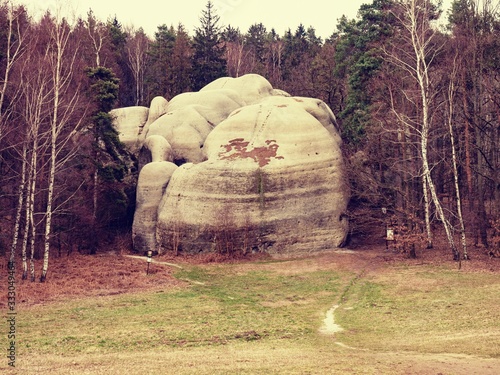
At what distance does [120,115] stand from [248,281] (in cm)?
2853

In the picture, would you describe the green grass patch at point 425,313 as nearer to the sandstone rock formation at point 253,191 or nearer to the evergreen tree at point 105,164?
the sandstone rock formation at point 253,191

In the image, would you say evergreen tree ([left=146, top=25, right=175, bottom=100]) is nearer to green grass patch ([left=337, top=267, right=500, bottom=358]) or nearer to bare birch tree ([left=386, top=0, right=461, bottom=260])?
bare birch tree ([left=386, top=0, right=461, bottom=260])

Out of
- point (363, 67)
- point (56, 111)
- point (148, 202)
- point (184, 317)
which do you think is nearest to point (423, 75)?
point (363, 67)

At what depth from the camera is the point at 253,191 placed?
3697cm

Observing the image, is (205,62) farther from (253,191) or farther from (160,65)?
(253,191)

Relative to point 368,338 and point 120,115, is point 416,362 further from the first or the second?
point 120,115

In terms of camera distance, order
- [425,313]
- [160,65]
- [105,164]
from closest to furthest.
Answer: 1. [425,313]
2. [105,164]
3. [160,65]

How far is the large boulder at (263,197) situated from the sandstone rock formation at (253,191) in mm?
67

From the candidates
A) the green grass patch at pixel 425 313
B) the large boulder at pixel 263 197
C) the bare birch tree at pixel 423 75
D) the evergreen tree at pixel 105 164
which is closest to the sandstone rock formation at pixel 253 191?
the large boulder at pixel 263 197

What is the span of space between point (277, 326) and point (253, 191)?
18.3 m

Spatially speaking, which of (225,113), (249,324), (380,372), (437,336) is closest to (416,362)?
(380,372)

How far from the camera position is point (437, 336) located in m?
17.1

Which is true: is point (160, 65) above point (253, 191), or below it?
above

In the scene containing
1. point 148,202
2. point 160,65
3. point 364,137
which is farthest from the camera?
point 160,65
